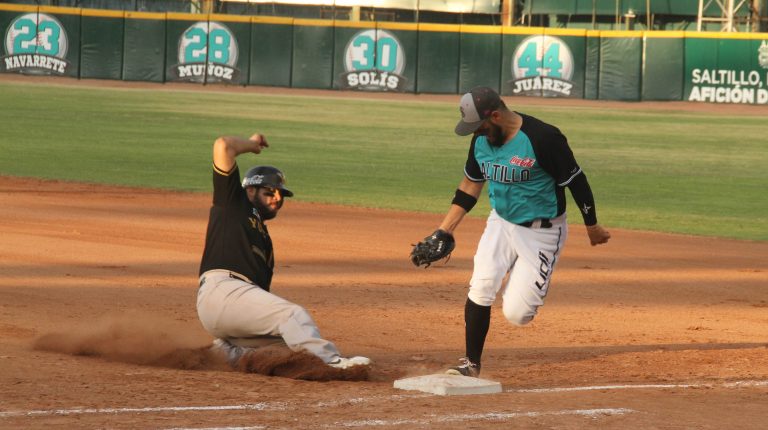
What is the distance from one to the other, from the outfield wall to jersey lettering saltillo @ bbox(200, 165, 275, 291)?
117 feet

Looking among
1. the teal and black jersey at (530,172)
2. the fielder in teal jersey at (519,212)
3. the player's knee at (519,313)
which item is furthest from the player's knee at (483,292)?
the teal and black jersey at (530,172)

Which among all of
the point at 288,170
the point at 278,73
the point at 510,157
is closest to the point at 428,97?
the point at 278,73

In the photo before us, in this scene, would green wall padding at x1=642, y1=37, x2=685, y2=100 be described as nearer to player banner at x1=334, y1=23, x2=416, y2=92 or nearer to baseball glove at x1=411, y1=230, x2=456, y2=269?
player banner at x1=334, y1=23, x2=416, y2=92

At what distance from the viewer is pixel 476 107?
21.4 ft

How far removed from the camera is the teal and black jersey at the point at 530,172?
263 inches

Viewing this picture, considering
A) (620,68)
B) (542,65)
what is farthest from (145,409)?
(542,65)

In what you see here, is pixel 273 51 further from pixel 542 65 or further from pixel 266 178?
pixel 266 178

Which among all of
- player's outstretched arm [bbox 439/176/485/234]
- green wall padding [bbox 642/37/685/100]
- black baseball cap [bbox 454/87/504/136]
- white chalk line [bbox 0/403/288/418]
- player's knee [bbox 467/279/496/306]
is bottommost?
white chalk line [bbox 0/403/288/418]

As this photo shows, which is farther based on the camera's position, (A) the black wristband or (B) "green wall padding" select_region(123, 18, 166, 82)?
(B) "green wall padding" select_region(123, 18, 166, 82)

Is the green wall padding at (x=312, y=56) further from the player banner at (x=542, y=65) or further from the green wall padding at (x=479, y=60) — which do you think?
the player banner at (x=542, y=65)

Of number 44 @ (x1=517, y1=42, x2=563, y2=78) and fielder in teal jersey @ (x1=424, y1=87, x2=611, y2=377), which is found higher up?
number 44 @ (x1=517, y1=42, x2=563, y2=78)

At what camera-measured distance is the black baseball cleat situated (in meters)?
6.60

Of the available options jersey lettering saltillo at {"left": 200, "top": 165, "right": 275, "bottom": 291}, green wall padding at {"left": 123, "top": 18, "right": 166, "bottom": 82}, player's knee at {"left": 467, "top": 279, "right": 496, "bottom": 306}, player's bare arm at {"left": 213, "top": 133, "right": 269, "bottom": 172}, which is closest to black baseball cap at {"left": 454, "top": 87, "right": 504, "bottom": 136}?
player's knee at {"left": 467, "top": 279, "right": 496, "bottom": 306}

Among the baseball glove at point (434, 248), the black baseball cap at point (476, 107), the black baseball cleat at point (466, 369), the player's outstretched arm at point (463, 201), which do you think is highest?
the black baseball cap at point (476, 107)
